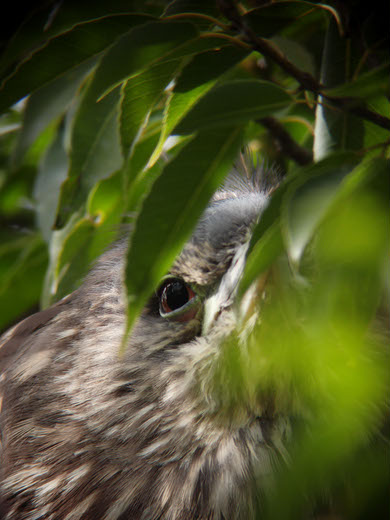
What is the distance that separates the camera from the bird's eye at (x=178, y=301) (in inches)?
48.2

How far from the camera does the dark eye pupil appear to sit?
125 cm

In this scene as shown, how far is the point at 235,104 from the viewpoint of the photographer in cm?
75

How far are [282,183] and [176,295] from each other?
57 cm

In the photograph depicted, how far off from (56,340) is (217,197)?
54cm

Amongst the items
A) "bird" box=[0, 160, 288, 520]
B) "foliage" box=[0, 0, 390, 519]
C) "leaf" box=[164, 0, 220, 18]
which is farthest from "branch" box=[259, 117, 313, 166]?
"leaf" box=[164, 0, 220, 18]

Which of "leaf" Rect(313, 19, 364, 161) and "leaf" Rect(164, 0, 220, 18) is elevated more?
"leaf" Rect(164, 0, 220, 18)

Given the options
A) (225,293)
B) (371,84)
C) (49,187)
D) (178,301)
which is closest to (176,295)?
(178,301)

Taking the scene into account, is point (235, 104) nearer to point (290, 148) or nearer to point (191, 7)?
point (191, 7)

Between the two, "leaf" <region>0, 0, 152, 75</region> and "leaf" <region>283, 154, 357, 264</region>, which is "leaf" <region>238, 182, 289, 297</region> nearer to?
"leaf" <region>283, 154, 357, 264</region>

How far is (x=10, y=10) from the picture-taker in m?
1.02

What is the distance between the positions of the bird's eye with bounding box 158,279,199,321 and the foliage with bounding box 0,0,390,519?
18 cm

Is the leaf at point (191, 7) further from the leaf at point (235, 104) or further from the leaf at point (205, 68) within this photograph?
the leaf at point (235, 104)

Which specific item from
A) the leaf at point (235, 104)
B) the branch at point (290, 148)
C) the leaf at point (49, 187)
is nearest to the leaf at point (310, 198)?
the leaf at point (235, 104)

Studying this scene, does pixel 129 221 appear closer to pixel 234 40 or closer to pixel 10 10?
pixel 10 10
